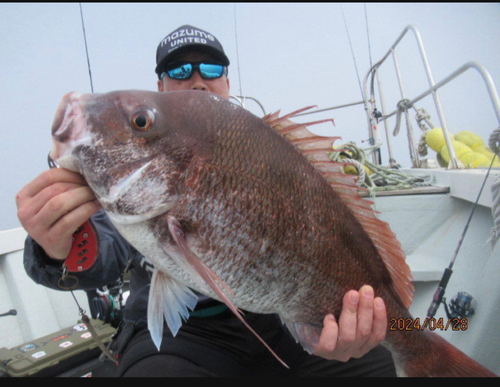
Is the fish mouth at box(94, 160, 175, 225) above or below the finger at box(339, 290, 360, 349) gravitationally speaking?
above

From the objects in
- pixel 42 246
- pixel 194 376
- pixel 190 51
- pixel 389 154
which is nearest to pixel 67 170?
pixel 42 246

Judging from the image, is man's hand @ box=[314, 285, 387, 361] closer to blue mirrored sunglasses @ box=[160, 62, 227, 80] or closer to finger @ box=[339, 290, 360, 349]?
finger @ box=[339, 290, 360, 349]

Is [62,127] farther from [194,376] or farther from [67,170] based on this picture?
[194,376]

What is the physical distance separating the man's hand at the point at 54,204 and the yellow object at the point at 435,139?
360 centimetres

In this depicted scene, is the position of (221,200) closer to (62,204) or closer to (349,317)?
(62,204)

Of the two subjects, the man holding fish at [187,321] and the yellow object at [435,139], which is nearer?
the man holding fish at [187,321]

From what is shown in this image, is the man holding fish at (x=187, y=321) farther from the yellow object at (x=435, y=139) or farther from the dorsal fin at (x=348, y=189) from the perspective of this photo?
the yellow object at (x=435, y=139)

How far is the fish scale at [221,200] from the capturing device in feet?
3.07

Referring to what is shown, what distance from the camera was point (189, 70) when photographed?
6.48ft

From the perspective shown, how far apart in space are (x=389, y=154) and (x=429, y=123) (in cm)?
76

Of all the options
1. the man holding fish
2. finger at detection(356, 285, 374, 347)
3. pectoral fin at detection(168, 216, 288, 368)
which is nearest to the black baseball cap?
the man holding fish

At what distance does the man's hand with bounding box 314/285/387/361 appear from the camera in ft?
3.90

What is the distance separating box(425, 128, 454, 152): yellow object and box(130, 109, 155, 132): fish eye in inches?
136

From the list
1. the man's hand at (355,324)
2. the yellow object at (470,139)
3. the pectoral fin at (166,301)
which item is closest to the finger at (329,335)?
the man's hand at (355,324)
